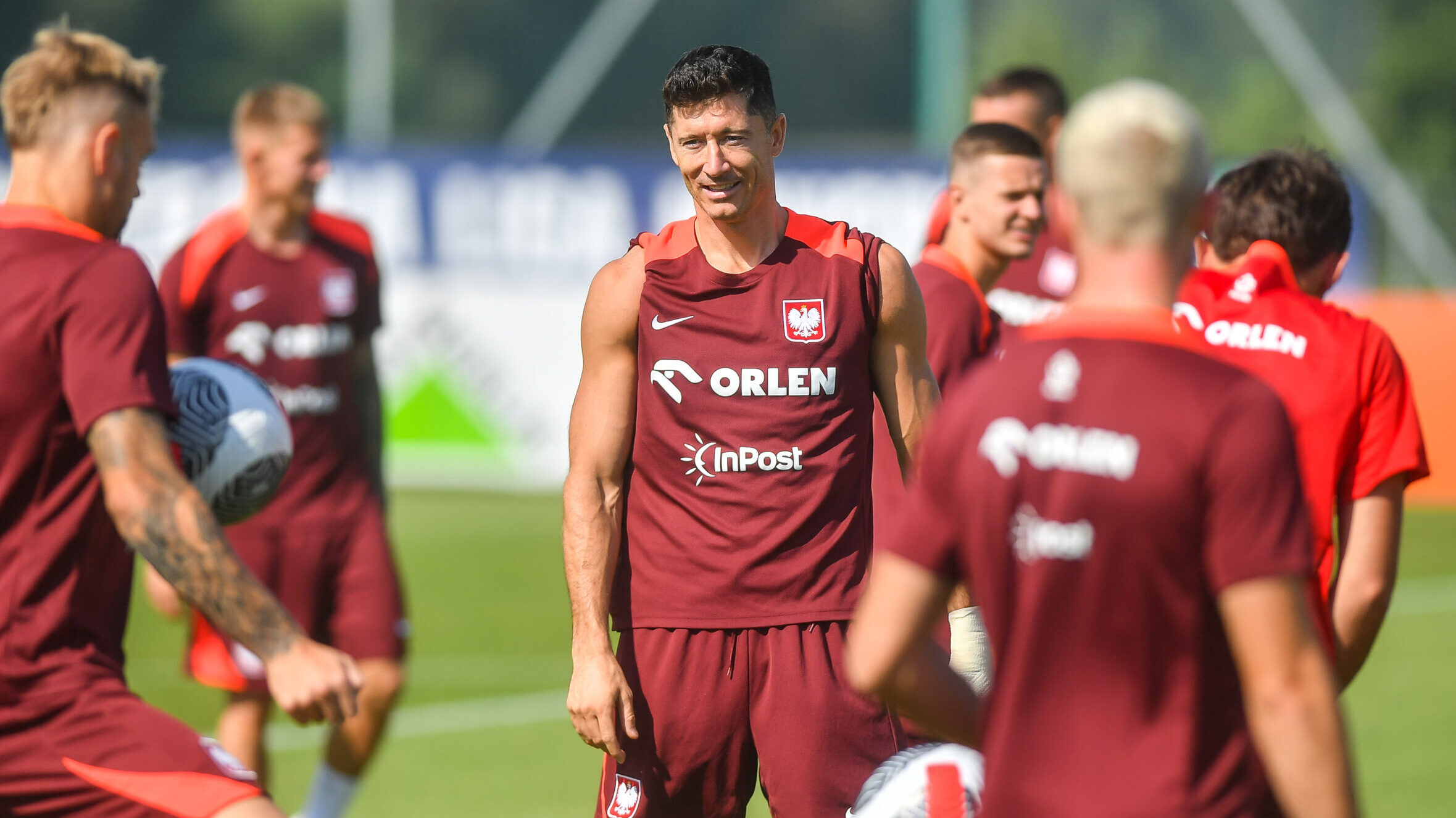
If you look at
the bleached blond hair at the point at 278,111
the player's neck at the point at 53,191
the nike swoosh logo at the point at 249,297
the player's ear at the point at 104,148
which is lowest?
the nike swoosh logo at the point at 249,297

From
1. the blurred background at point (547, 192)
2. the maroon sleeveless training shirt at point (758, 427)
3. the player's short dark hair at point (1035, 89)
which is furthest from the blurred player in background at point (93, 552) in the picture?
the player's short dark hair at point (1035, 89)

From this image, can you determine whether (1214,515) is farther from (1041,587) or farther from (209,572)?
(209,572)

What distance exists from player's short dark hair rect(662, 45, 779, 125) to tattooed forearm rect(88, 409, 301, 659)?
1545mm

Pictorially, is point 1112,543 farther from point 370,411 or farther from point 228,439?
point 370,411

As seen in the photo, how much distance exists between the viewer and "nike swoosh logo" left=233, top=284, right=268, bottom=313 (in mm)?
7320

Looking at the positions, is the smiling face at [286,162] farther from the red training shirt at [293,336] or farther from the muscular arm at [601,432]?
the muscular arm at [601,432]

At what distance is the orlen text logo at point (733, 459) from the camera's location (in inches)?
179

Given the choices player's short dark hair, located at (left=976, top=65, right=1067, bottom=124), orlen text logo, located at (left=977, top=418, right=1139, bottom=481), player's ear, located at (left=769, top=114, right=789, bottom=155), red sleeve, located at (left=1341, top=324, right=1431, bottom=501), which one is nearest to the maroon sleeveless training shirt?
player's ear, located at (left=769, top=114, right=789, bottom=155)

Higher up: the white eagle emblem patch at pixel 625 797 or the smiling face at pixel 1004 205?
the smiling face at pixel 1004 205

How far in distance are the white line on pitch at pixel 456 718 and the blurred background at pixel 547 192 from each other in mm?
31

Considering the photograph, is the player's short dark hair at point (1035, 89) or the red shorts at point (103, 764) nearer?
the red shorts at point (103, 764)

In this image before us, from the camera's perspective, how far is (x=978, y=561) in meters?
2.90

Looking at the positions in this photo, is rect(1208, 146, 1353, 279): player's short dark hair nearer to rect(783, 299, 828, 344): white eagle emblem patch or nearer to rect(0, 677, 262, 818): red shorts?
rect(783, 299, 828, 344): white eagle emblem patch

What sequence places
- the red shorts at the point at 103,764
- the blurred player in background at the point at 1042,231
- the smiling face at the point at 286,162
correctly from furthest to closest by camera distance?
the smiling face at the point at 286,162 → the blurred player in background at the point at 1042,231 → the red shorts at the point at 103,764
